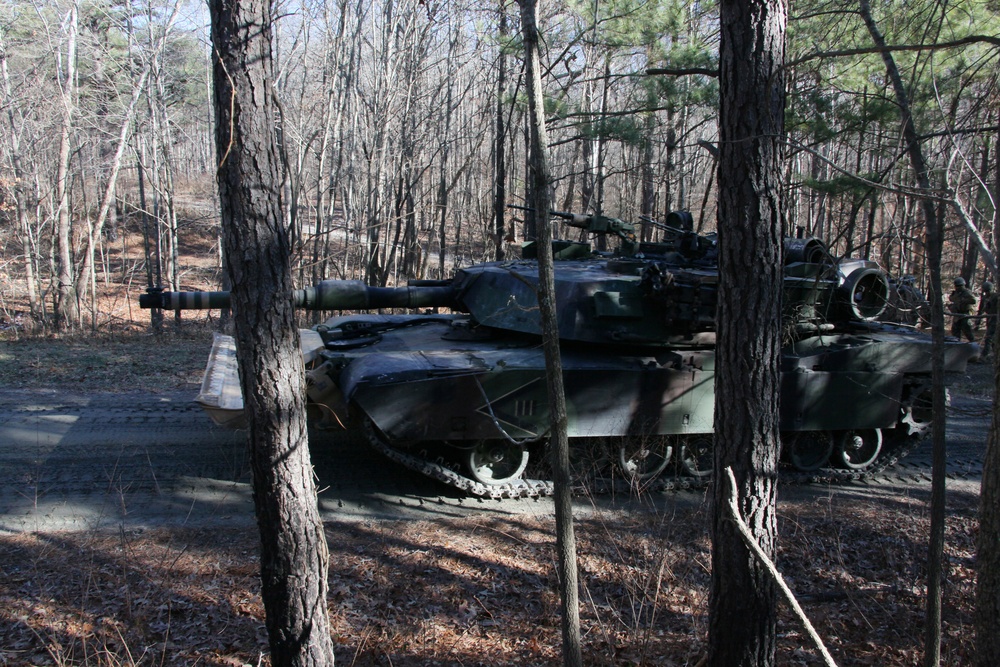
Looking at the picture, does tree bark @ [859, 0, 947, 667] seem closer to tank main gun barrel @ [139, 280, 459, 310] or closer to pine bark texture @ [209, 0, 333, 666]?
pine bark texture @ [209, 0, 333, 666]

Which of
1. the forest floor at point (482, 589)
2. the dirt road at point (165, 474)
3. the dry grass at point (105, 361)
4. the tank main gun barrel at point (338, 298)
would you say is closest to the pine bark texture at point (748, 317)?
the forest floor at point (482, 589)

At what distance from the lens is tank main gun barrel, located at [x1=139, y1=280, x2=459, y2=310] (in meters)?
6.55

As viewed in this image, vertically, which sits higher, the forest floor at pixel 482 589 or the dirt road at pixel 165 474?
the dirt road at pixel 165 474

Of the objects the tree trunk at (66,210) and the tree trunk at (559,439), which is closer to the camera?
the tree trunk at (559,439)

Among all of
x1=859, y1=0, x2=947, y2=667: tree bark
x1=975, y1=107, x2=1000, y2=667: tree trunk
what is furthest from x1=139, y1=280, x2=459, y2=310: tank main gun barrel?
x1=975, y1=107, x2=1000, y2=667: tree trunk

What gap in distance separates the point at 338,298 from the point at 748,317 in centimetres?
410

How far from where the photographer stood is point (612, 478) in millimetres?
6891

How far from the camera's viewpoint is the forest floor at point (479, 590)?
171 inches

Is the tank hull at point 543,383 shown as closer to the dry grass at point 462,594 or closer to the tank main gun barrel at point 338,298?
the tank main gun barrel at point 338,298

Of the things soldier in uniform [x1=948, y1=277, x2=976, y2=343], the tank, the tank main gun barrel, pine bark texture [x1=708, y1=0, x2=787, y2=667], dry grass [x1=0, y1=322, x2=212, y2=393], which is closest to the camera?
pine bark texture [x1=708, y1=0, x2=787, y2=667]

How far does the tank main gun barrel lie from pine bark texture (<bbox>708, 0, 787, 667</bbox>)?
3507mm

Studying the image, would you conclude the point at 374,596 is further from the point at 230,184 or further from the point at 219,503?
the point at 230,184

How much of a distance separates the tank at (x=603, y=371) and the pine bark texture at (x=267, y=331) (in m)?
2.53

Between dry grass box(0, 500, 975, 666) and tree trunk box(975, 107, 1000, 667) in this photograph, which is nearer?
tree trunk box(975, 107, 1000, 667)
